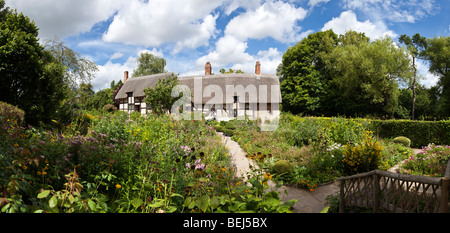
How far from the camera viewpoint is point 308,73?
27.9 m

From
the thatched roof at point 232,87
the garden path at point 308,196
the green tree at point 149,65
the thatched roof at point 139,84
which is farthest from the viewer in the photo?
the green tree at point 149,65

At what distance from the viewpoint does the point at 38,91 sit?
28.8 ft

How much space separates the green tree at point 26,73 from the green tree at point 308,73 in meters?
23.4

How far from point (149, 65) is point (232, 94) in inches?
681

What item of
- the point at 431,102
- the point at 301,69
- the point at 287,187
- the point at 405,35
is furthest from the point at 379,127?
the point at 405,35

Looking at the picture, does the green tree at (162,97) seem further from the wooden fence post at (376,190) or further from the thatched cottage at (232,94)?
the wooden fence post at (376,190)

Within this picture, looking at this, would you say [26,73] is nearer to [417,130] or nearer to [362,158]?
[362,158]

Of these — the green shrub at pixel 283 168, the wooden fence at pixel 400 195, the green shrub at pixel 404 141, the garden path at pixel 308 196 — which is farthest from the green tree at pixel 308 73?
the wooden fence at pixel 400 195

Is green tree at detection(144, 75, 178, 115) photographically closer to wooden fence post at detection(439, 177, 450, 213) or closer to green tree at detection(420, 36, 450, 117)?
wooden fence post at detection(439, 177, 450, 213)

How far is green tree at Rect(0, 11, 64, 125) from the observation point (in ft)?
27.5

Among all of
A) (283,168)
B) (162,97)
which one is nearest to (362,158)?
(283,168)

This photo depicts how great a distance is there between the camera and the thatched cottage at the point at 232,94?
24047mm

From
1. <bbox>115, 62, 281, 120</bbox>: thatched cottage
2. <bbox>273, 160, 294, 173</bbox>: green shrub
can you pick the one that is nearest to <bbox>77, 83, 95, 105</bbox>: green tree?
<bbox>115, 62, 281, 120</bbox>: thatched cottage
